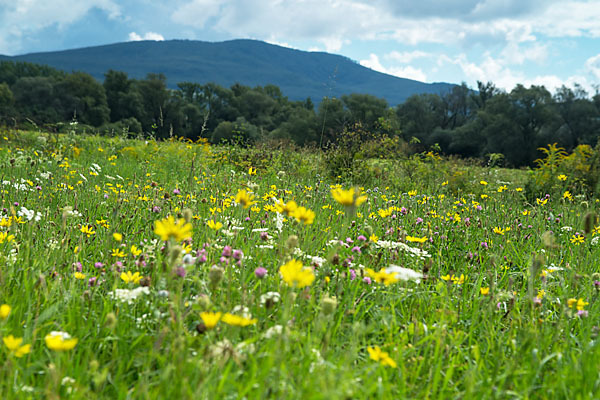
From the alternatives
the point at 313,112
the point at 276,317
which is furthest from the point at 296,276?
the point at 313,112

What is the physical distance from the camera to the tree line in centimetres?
3334

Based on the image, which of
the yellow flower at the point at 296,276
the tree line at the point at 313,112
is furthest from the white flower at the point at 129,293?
the tree line at the point at 313,112

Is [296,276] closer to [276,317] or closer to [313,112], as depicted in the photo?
[276,317]

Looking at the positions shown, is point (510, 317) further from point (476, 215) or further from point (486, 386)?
point (476, 215)

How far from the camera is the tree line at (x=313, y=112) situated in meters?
33.3

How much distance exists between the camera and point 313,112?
42.4 m

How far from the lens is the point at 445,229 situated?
→ 299 centimetres

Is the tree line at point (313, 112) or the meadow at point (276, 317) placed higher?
the tree line at point (313, 112)

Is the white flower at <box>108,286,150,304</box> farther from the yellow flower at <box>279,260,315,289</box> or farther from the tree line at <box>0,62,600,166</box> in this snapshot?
the tree line at <box>0,62,600,166</box>

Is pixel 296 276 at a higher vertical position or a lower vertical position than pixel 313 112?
lower

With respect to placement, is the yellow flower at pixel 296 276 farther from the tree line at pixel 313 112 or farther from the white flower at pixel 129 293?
the tree line at pixel 313 112

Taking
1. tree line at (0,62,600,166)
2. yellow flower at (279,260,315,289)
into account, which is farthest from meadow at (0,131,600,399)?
tree line at (0,62,600,166)

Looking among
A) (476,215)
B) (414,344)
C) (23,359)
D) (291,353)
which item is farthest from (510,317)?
(476,215)

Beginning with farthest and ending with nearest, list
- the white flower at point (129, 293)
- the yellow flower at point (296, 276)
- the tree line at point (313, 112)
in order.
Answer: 1. the tree line at point (313, 112)
2. the white flower at point (129, 293)
3. the yellow flower at point (296, 276)
